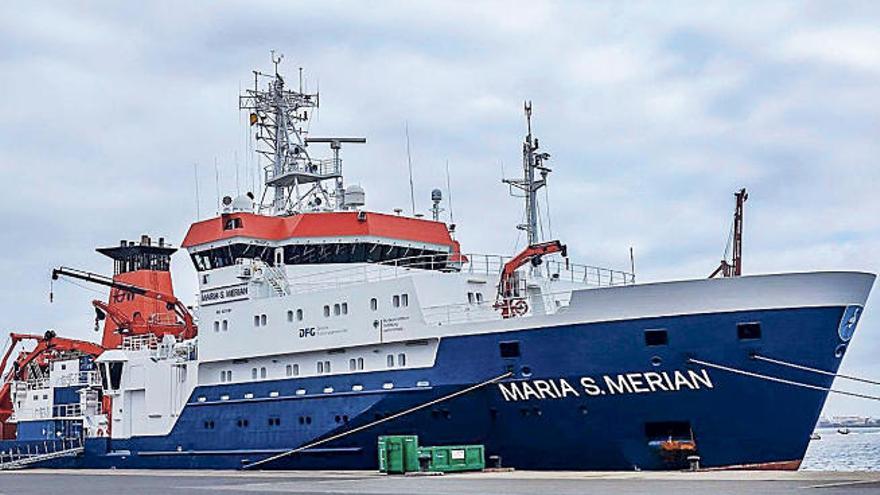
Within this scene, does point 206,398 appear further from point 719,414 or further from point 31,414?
point 719,414

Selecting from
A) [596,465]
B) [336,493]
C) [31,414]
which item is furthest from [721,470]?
[31,414]

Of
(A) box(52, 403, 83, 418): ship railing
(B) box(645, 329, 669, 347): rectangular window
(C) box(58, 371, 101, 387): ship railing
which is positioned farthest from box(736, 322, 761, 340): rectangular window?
(A) box(52, 403, 83, 418): ship railing

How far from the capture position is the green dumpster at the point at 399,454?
24219mm

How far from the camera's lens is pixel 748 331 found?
72.2ft

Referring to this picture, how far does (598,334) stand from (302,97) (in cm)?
1586

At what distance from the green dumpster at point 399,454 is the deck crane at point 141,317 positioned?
33.7 feet

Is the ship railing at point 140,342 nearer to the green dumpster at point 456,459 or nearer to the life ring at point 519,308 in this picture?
the green dumpster at point 456,459

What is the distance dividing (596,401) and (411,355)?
15.5 ft

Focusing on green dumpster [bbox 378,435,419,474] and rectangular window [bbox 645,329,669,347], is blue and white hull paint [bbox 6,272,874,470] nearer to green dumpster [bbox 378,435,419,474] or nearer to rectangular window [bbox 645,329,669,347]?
rectangular window [bbox 645,329,669,347]

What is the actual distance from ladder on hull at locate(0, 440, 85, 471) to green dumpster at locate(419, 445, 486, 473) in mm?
15305

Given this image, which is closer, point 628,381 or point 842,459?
point 628,381

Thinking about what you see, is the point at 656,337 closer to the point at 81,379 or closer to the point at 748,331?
the point at 748,331

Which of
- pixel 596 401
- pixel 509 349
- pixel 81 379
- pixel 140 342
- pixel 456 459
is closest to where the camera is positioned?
pixel 596 401

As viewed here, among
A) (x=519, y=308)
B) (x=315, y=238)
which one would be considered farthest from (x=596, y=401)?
(x=315, y=238)
